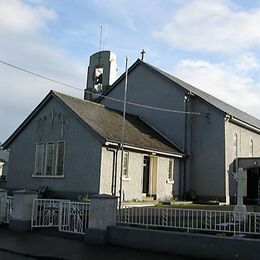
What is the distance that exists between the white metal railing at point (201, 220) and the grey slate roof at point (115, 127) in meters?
8.53

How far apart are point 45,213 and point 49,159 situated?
31.5 feet

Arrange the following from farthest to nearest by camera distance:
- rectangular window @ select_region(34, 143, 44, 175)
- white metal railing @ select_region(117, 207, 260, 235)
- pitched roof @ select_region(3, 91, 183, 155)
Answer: rectangular window @ select_region(34, 143, 44, 175), pitched roof @ select_region(3, 91, 183, 155), white metal railing @ select_region(117, 207, 260, 235)

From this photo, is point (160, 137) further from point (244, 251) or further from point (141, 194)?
point (244, 251)

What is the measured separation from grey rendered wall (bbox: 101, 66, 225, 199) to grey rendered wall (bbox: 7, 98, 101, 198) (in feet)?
24.7

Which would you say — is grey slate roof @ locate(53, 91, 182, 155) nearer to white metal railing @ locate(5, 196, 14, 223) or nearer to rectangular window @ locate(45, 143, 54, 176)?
rectangular window @ locate(45, 143, 54, 176)

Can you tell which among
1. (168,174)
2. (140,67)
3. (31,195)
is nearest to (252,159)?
(168,174)

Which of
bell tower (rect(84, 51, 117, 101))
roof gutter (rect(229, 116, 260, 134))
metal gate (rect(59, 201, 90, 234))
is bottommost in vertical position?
metal gate (rect(59, 201, 90, 234))

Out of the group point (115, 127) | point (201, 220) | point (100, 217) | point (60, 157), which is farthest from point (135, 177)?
point (201, 220)

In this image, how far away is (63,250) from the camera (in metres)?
10.4

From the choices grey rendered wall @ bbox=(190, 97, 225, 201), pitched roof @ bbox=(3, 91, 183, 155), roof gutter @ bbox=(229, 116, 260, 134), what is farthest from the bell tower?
roof gutter @ bbox=(229, 116, 260, 134)

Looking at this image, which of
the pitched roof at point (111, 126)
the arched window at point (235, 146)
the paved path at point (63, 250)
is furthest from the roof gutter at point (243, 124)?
the paved path at point (63, 250)

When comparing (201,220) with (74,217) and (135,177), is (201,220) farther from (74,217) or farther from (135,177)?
(135,177)

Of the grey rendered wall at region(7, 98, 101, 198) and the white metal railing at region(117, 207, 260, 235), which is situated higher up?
the grey rendered wall at region(7, 98, 101, 198)

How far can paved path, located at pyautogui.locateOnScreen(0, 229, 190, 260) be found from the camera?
9.69m
